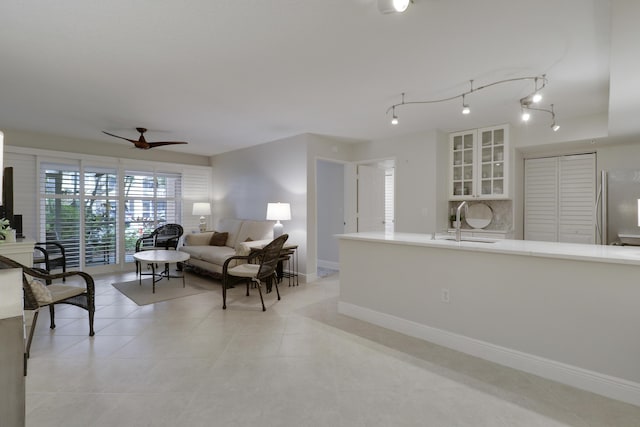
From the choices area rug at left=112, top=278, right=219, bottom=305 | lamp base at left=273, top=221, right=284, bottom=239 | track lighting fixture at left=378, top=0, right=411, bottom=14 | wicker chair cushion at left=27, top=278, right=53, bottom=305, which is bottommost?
area rug at left=112, top=278, right=219, bottom=305

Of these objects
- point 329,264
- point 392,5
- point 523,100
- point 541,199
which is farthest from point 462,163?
point 392,5

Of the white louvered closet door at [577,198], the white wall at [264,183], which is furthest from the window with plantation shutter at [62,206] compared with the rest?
the white louvered closet door at [577,198]

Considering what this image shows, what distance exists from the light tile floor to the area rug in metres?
0.77

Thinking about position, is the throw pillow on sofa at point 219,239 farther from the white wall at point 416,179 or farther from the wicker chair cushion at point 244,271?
the white wall at point 416,179

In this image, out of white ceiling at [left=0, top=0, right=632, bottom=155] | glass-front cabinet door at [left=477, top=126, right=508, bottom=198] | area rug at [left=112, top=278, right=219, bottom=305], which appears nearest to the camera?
white ceiling at [left=0, top=0, right=632, bottom=155]

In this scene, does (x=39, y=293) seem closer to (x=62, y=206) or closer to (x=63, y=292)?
(x=63, y=292)

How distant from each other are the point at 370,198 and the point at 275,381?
4.15 metres

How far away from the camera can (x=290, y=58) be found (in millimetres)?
2492

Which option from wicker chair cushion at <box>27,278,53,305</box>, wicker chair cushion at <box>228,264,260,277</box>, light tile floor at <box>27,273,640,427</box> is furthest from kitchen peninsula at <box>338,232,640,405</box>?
wicker chair cushion at <box>27,278,53,305</box>

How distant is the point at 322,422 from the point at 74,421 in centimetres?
142

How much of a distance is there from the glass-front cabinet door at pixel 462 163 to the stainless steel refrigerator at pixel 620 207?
5.14 feet

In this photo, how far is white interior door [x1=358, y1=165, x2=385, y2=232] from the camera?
5.72 m

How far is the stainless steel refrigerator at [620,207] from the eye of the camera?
3.66 metres

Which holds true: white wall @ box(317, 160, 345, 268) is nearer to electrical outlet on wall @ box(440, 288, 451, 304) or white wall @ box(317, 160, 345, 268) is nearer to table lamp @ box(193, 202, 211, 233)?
table lamp @ box(193, 202, 211, 233)
